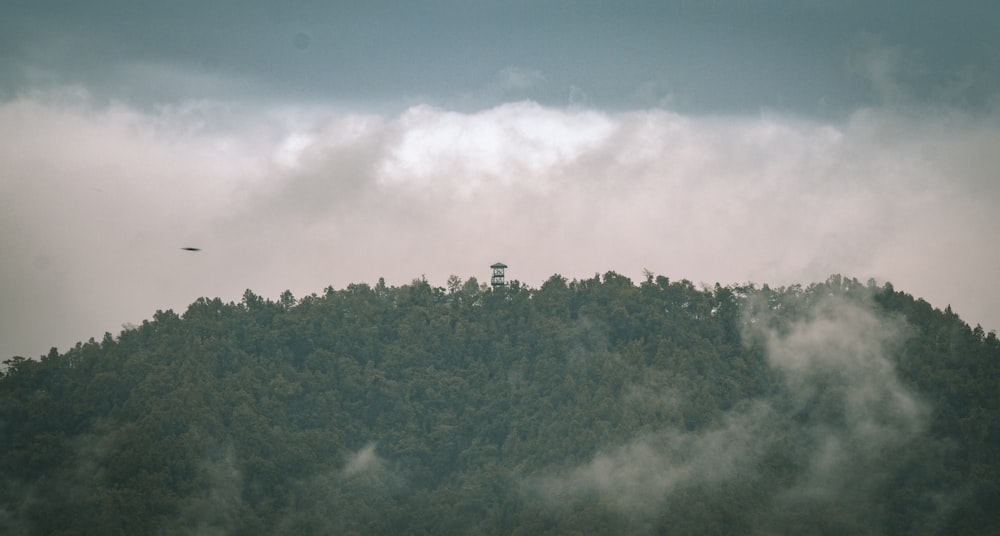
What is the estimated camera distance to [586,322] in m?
161

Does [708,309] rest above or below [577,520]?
above

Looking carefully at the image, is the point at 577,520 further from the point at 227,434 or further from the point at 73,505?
the point at 73,505

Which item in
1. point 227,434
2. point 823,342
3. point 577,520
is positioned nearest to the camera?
point 577,520

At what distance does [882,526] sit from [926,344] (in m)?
23.0

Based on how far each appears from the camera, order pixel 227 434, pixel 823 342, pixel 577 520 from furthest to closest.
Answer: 1. pixel 823 342
2. pixel 227 434
3. pixel 577 520

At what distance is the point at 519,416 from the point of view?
154125 mm

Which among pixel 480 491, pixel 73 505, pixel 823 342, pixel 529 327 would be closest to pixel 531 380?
pixel 529 327

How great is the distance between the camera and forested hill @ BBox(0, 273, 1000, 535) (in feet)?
456

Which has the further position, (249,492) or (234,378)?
(234,378)

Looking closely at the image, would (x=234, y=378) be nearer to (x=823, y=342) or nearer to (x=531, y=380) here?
(x=531, y=380)

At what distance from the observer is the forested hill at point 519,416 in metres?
139

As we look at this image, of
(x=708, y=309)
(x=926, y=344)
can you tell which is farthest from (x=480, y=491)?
(x=926, y=344)

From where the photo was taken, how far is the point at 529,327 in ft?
532

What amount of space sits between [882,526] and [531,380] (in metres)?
37.2
